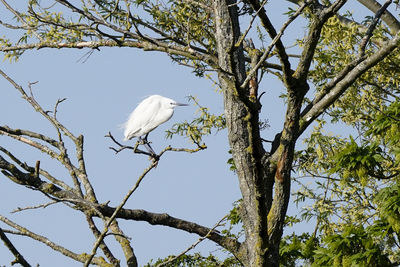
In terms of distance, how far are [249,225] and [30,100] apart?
1.84m

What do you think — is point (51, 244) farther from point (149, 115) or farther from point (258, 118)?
point (149, 115)

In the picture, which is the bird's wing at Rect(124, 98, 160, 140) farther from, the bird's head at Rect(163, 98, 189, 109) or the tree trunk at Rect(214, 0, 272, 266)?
the tree trunk at Rect(214, 0, 272, 266)

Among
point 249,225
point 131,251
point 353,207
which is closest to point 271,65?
point 353,207

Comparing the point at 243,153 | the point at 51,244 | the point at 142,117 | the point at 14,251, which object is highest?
the point at 142,117

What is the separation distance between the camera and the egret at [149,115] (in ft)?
23.9

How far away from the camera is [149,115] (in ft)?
23.9

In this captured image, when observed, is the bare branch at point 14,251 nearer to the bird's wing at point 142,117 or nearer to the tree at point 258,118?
the tree at point 258,118

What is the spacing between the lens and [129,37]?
6070mm

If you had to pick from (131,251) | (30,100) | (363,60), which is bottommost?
(131,251)

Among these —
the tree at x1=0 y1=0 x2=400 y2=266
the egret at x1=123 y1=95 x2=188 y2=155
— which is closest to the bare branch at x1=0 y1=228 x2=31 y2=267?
the tree at x1=0 y1=0 x2=400 y2=266

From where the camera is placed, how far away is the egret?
7.29 m

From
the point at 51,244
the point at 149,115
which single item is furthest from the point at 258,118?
the point at 149,115

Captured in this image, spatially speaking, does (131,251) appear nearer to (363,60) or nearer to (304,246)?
(363,60)

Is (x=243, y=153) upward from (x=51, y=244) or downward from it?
upward
